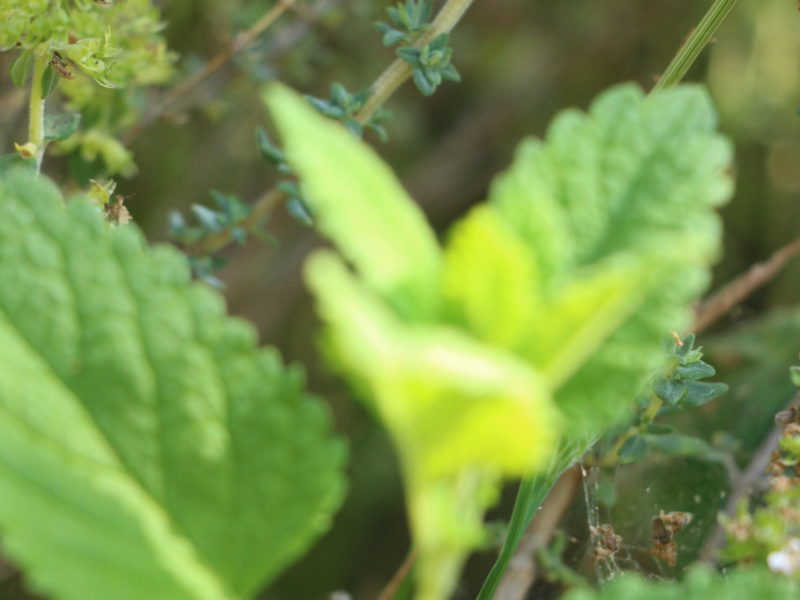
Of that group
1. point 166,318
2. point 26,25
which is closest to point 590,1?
point 26,25

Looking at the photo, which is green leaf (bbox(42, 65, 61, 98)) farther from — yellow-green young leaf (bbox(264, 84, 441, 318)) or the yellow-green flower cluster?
yellow-green young leaf (bbox(264, 84, 441, 318))

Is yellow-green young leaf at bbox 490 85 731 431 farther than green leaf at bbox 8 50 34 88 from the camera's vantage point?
No

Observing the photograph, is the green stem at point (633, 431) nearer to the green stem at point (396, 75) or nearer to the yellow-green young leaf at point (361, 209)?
the green stem at point (396, 75)

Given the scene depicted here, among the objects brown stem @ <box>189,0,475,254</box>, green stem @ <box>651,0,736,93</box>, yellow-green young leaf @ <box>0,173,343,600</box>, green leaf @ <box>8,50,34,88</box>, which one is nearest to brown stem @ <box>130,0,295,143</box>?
brown stem @ <box>189,0,475,254</box>

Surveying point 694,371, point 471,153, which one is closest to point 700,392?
point 694,371

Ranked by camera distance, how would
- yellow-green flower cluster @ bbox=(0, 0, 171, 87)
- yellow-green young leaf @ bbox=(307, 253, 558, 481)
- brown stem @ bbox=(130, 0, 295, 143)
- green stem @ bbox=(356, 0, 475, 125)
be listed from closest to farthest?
yellow-green young leaf @ bbox=(307, 253, 558, 481) → yellow-green flower cluster @ bbox=(0, 0, 171, 87) → green stem @ bbox=(356, 0, 475, 125) → brown stem @ bbox=(130, 0, 295, 143)

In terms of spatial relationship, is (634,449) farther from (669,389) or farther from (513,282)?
(513,282)
